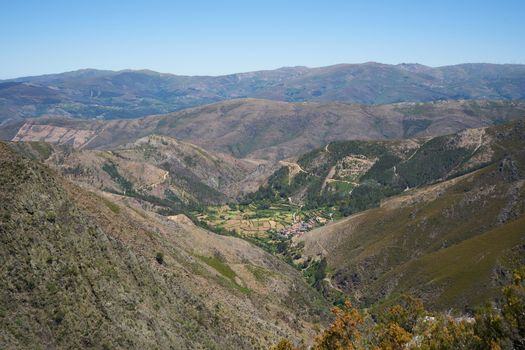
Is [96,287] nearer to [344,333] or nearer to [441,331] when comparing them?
[344,333]

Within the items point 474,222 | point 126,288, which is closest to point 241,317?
point 126,288

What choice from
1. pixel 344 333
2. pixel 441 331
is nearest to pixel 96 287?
pixel 344 333

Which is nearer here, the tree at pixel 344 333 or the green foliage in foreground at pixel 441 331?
the green foliage in foreground at pixel 441 331

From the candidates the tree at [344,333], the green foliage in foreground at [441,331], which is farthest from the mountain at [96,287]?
the tree at [344,333]

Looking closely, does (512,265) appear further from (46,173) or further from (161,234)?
(46,173)

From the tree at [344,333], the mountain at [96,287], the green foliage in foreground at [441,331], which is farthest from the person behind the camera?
the mountain at [96,287]

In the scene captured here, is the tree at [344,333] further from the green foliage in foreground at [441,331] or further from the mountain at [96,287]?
the mountain at [96,287]

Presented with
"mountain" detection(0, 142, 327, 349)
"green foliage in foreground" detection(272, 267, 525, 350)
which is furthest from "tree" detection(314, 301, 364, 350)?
"mountain" detection(0, 142, 327, 349)

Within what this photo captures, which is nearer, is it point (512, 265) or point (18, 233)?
point (18, 233)
